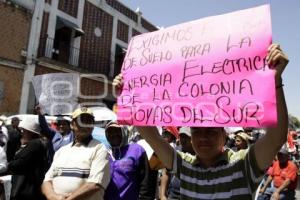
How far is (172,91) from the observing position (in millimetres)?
2598

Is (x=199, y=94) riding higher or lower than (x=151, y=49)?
lower

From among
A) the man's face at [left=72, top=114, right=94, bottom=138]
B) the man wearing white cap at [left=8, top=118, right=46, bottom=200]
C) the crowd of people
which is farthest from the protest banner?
the man's face at [left=72, top=114, right=94, bottom=138]

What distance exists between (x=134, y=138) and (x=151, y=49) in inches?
189

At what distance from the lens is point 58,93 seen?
6055 millimetres

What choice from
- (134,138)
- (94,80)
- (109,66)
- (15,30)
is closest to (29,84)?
(15,30)

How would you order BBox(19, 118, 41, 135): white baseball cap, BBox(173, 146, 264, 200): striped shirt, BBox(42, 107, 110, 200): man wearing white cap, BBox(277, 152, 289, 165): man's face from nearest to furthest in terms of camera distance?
BBox(173, 146, 264, 200): striped shirt
BBox(42, 107, 110, 200): man wearing white cap
BBox(19, 118, 41, 135): white baseball cap
BBox(277, 152, 289, 165): man's face

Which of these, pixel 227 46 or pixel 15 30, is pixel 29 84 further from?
pixel 227 46

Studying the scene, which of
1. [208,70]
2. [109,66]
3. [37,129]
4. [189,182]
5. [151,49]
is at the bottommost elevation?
[189,182]

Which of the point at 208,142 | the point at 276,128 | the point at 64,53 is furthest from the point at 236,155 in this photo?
the point at 64,53

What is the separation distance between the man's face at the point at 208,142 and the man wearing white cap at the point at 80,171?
61.9 inches

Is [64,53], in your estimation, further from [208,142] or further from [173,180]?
[208,142]

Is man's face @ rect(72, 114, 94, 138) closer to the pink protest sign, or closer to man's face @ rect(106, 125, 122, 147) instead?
man's face @ rect(106, 125, 122, 147)

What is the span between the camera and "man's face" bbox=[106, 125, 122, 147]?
4270mm

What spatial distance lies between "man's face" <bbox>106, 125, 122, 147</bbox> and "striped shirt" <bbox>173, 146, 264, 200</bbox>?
1.93 m
